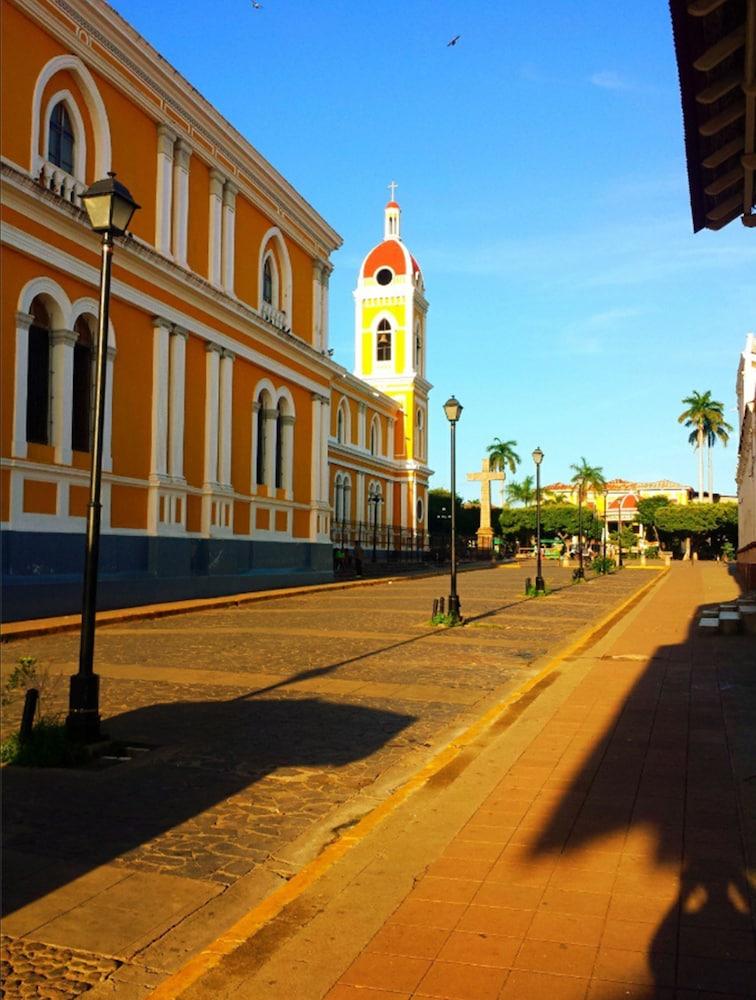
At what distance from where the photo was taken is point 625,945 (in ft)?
12.4

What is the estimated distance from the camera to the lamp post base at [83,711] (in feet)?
23.1

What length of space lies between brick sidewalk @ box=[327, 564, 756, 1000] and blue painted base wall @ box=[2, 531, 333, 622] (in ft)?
38.5

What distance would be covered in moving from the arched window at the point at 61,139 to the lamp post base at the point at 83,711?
14.8 metres

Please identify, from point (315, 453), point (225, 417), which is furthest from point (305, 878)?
point (315, 453)

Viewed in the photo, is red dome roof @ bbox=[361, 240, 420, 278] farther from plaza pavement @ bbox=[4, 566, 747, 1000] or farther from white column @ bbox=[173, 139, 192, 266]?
plaza pavement @ bbox=[4, 566, 747, 1000]

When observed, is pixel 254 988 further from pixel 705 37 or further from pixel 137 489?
pixel 137 489

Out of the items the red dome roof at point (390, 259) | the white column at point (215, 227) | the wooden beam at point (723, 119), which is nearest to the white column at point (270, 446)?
the white column at point (215, 227)

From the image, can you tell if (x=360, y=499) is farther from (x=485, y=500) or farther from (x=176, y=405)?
(x=176, y=405)

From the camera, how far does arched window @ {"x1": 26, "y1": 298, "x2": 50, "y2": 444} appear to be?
59.2ft

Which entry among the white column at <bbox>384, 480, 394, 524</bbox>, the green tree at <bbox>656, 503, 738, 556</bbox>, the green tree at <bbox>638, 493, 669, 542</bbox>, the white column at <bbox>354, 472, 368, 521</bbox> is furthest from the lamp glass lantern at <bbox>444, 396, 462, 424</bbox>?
the green tree at <bbox>638, 493, 669, 542</bbox>

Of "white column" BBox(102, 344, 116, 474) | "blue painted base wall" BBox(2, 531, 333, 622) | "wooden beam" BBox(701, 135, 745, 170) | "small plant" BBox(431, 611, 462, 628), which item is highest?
"white column" BBox(102, 344, 116, 474)

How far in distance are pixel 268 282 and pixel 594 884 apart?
26.4 m

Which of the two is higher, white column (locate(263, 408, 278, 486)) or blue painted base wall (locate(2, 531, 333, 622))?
white column (locate(263, 408, 278, 486))

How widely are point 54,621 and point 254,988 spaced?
1334 cm
